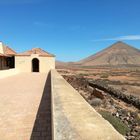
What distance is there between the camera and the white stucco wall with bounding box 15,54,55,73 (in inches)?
1282

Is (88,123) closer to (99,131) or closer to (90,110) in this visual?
(99,131)

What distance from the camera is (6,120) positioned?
7047mm

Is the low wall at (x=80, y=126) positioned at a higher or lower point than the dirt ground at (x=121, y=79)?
higher

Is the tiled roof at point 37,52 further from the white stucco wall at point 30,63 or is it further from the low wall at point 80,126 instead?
the low wall at point 80,126

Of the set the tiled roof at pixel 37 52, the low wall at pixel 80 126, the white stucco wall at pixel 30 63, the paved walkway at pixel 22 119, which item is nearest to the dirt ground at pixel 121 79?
the white stucco wall at pixel 30 63

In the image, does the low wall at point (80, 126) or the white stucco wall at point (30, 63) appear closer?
the low wall at point (80, 126)

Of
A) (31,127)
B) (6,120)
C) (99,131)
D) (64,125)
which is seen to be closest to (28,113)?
(6,120)

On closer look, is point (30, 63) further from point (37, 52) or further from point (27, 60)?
point (37, 52)

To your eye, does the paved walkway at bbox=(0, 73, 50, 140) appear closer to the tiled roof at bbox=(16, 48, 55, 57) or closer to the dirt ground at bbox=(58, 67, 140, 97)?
the dirt ground at bbox=(58, 67, 140, 97)

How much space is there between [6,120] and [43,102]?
275 cm

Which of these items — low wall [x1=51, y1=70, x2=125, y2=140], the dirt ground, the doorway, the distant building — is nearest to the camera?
low wall [x1=51, y1=70, x2=125, y2=140]

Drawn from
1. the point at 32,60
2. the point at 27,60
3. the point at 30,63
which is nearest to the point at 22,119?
Answer: the point at 30,63

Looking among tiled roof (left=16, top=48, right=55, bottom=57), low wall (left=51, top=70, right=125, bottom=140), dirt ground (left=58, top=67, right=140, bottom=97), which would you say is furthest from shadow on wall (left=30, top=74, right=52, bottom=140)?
tiled roof (left=16, top=48, right=55, bottom=57)

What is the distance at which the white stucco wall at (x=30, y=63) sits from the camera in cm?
3256
